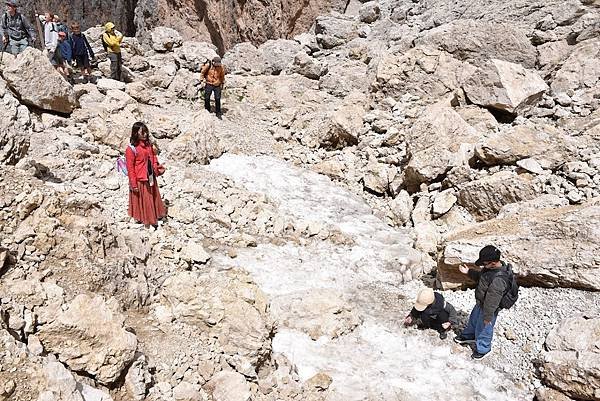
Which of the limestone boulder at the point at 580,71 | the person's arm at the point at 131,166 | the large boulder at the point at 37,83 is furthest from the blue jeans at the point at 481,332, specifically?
the large boulder at the point at 37,83

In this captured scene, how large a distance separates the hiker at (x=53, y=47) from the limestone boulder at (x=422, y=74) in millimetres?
9260

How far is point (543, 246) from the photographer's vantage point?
6484 mm

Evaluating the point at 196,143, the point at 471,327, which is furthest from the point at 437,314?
the point at 196,143

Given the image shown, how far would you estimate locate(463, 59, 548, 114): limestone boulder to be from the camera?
11.5m

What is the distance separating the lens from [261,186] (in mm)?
10617

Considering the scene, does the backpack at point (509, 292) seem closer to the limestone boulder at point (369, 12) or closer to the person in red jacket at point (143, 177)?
the person in red jacket at point (143, 177)

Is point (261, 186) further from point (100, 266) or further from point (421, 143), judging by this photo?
point (100, 266)

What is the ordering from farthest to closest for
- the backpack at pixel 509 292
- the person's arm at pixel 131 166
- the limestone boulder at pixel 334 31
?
the limestone boulder at pixel 334 31
the person's arm at pixel 131 166
the backpack at pixel 509 292

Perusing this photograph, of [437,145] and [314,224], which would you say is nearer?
[314,224]

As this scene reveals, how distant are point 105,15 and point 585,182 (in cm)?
2328

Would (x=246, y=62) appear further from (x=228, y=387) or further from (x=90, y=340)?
(x=90, y=340)

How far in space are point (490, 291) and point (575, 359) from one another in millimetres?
1169

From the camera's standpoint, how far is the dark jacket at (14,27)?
11047mm

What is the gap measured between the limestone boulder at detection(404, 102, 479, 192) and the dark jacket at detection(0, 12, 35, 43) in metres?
10.4
